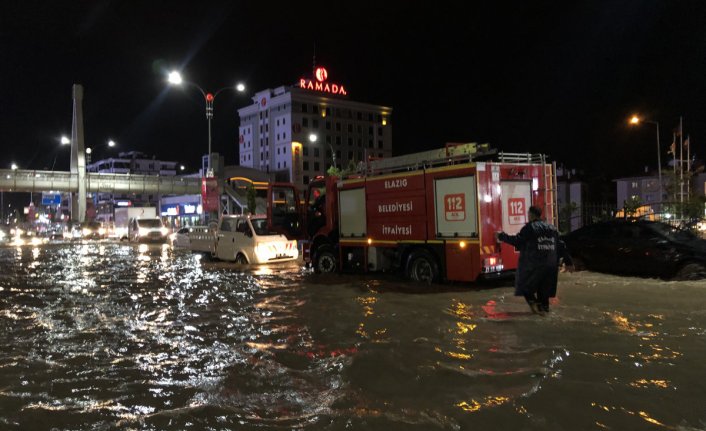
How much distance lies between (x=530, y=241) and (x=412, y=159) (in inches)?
181

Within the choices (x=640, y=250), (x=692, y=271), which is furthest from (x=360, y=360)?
(x=692, y=271)

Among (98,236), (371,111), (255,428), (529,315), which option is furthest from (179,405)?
(371,111)

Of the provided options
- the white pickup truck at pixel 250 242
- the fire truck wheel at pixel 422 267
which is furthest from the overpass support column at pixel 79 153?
the fire truck wheel at pixel 422 267

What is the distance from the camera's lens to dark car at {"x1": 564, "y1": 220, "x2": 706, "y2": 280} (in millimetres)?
11180

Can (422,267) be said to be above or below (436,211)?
below

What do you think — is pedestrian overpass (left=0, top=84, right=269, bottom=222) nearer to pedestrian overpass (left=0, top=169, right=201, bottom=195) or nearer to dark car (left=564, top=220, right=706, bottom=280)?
pedestrian overpass (left=0, top=169, right=201, bottom=195)

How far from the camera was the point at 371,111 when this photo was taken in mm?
116812

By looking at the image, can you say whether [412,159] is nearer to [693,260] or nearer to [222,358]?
[693,260]

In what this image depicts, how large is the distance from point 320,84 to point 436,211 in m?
99.6

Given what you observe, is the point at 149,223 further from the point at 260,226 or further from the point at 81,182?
the point at 260,226

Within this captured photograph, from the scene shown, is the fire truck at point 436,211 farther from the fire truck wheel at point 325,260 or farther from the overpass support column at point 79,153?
the overpass support column at point 79,153

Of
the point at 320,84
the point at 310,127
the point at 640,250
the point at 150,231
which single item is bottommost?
the point at 640,250

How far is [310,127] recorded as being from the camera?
10681 cm

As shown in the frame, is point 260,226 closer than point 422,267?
No
